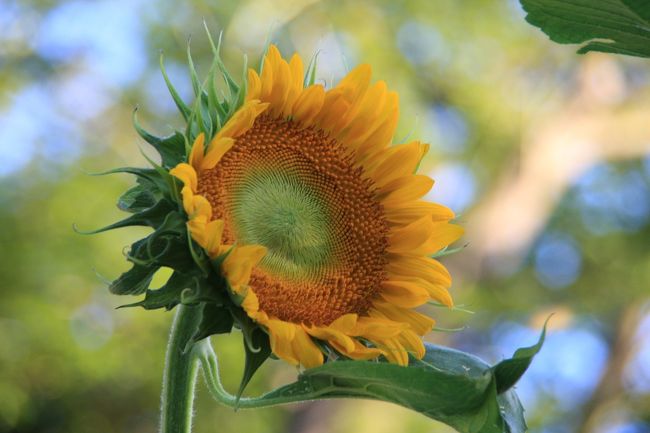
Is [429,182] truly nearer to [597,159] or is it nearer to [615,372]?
[597,159]

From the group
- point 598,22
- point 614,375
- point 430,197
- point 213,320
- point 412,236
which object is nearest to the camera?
point 598,22

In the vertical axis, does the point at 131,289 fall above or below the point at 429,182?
below

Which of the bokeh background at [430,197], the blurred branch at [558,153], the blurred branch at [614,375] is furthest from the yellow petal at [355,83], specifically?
the blurred branch at [614,375]

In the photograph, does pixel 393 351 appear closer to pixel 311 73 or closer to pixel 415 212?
pixel 415 212

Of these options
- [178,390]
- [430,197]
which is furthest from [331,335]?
[430,197]

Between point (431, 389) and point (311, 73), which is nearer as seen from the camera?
point (431, 389)

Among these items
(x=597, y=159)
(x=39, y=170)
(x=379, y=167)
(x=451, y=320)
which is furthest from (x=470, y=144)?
(x=379, y=167)

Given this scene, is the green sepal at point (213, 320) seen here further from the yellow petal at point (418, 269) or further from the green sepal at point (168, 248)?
the yellow petal at point (418, 269)
